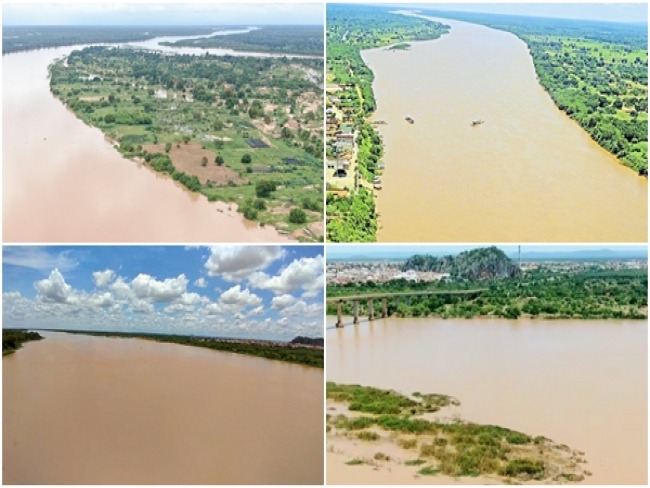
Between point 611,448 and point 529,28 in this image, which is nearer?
point 611,448

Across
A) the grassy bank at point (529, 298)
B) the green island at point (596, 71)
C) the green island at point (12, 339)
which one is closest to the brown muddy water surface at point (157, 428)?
the green island at point (12, 339)

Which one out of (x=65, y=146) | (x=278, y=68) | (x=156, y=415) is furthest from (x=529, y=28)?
(x=156, y=415)

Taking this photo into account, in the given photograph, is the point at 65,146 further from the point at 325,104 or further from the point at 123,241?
the point at 325,104

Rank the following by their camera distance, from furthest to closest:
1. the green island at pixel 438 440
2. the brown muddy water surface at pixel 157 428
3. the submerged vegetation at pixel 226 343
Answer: the submerged vegetation at pixel 226 343, the brown muddy water surface at pixel 157 428, the green island at pixel 438 440

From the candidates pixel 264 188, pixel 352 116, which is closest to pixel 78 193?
pixel 264 188

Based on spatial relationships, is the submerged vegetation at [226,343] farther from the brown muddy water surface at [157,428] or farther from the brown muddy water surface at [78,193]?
the brown muddy water surface at [78,193]

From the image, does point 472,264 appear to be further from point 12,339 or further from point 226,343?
point 12,339

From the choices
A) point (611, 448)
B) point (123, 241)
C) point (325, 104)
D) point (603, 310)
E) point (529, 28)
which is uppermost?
point (529, 28)
